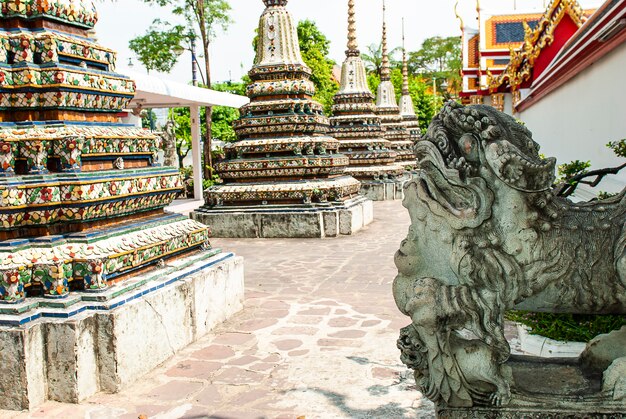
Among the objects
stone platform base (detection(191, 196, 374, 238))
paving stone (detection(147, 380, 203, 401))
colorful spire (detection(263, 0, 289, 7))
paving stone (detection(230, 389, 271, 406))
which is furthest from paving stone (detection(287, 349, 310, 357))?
colorful spire (detection(263, 0, 289, 7))

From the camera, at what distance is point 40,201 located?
13.7ft

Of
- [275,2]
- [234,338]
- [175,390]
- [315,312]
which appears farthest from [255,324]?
[275,2]

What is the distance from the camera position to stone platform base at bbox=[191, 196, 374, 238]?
10352mm

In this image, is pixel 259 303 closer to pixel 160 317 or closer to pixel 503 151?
pixel 160 317

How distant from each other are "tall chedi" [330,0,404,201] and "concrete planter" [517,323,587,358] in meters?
13.1

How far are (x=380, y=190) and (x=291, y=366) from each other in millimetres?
13184

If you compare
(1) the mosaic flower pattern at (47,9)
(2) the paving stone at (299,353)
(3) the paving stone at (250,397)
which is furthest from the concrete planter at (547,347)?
(1) the mosaic flower pattern at (47,9)

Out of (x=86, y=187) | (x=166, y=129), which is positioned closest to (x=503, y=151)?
(x=86, y=187)

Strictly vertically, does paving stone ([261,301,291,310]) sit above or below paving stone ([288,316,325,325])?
above

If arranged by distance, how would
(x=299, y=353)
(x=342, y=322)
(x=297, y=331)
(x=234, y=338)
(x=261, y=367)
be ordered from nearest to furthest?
(x=261, y=367) → (x=299, y=353) → (x=234, y=338) → (x=297, y=331) → (x=342, y=322)

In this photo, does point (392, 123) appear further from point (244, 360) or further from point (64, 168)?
point (64, 168)

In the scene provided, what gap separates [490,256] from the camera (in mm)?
2658

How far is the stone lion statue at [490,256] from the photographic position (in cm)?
262

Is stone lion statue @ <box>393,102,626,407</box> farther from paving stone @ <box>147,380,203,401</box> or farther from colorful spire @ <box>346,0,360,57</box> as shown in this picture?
colorful spire @ <box>346,0,360,57</box>
